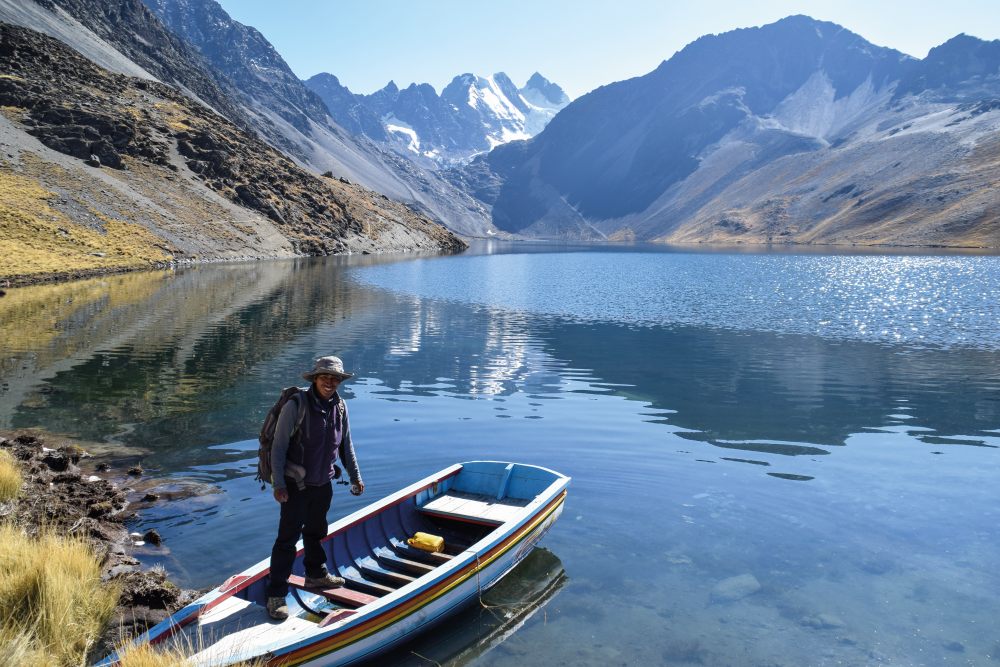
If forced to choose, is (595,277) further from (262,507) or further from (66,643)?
(66,643)

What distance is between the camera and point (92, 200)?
91.1 m

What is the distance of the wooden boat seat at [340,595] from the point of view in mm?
9883

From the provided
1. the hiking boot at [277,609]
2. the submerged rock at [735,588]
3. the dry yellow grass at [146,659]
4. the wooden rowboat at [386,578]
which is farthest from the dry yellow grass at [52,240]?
the submerged rock at [735,588]

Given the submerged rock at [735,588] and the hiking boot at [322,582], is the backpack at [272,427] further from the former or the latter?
the submerged rock at [735,588]

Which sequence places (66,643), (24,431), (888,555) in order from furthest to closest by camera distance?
(24,431), (888,555), (66,643)

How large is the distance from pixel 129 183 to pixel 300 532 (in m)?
109

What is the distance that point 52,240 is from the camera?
248 feet

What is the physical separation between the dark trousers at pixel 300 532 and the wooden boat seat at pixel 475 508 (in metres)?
3.10

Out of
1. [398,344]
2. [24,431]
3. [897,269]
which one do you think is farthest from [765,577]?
[897,269]

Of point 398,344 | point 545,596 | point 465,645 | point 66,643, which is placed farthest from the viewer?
point 398,344

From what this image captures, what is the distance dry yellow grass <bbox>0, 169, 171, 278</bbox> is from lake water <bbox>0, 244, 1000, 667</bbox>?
19812 millimetres

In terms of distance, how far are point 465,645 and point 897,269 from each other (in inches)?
3803

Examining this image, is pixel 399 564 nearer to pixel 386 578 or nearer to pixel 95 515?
pixel 386 578

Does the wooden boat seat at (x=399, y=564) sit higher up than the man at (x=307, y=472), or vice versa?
the man at (x=307, y=472)
